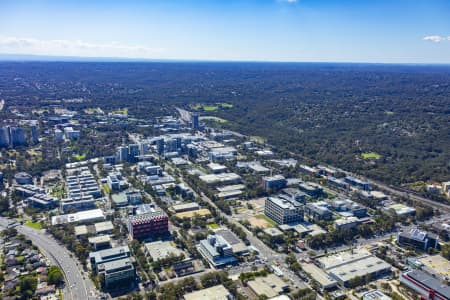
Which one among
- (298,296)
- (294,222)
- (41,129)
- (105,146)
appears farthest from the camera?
(41,129)

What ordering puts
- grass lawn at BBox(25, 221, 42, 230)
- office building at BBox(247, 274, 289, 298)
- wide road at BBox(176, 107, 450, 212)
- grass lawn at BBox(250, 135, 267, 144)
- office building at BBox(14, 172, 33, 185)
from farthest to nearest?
1. grass lawn at BBox(250, 135, 267, 144)
2. office building at BBox(14, 172, 33, 185)
3. wide road at BBox(176, 107, 450, 212)
4. grass lawn at BBox(25, 221, 42, 230)
5. office building at BBox(247, 274, 289, 298)

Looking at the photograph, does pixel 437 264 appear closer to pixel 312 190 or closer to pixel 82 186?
pixel 312 190

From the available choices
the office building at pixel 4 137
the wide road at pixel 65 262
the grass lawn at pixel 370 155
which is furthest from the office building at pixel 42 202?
the grass lawn at pixel 370 155

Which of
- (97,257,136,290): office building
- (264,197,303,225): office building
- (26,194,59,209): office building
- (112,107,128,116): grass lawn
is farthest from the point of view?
(112,107,128,116): grass lawn

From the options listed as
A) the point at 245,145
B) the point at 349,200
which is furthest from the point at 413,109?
the point at 349,200

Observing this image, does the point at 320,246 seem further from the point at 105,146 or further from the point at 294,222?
the point at 105,146

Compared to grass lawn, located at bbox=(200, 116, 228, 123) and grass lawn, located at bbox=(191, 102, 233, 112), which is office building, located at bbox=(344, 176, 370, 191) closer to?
grass lawn, located at bbox=(200, 116, 228, 123)

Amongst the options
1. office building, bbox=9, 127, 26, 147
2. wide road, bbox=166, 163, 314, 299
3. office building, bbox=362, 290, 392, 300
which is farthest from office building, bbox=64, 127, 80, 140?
office building, bbox=362, 290, 392, 300
